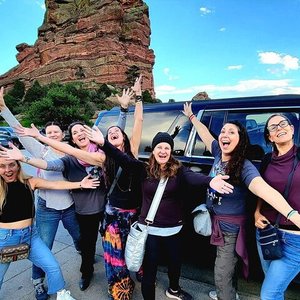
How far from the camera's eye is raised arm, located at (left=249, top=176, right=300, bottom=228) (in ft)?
5.13

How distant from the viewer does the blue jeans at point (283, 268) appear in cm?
169

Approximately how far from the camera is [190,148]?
2791mm

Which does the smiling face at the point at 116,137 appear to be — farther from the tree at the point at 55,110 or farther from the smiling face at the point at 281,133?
the tree at the point at 55,110

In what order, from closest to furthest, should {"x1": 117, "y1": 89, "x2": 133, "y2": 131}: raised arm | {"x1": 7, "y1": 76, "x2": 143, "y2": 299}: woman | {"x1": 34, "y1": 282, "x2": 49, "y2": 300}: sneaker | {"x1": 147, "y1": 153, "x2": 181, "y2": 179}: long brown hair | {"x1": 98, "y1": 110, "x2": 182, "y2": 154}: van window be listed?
{"x1": 147, "y1": 153, "x2": 181, "y2": 179}: long brown hair, {"x1": 7, "y1": 76, "x2": 143, "y2": 299}: woman, {"x1": 34, "y1": 282, "x2": 49, "y2": 300}: sneaker, {"x1": 117, "y1": 89, "x2": 133, "y2": 131}: raised arm, {"x1": 98, "y1": 110, "x2": 182, "y2": 154}: van window

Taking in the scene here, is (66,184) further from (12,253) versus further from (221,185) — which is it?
(221,185)

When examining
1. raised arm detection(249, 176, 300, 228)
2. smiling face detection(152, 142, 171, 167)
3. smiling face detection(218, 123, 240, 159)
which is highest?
smiling face detection(218, 123, 240, 159)

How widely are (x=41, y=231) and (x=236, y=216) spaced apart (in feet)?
6.25

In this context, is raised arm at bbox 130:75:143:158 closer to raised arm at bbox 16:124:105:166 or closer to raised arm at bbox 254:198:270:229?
raised arm at bbox 16:124:105:166

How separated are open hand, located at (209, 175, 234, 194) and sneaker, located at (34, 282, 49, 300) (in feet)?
6.69

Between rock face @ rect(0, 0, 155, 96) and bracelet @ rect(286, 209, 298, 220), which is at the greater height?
rock face @ rect(0, 0, 155, 96)

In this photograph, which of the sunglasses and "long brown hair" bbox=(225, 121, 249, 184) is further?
"long brown hair" bbox=(225, 121, 249, 184)

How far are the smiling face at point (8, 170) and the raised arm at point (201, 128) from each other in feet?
5.61

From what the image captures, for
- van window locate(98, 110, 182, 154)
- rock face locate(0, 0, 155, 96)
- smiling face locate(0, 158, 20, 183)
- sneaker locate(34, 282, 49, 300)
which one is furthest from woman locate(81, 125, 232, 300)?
rock face locate(0, 0, 155, 96)

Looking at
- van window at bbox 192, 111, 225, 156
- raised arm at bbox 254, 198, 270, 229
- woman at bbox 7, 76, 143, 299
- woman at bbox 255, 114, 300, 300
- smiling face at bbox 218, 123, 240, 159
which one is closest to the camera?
woman at bbox 255, 114, 300, 300
